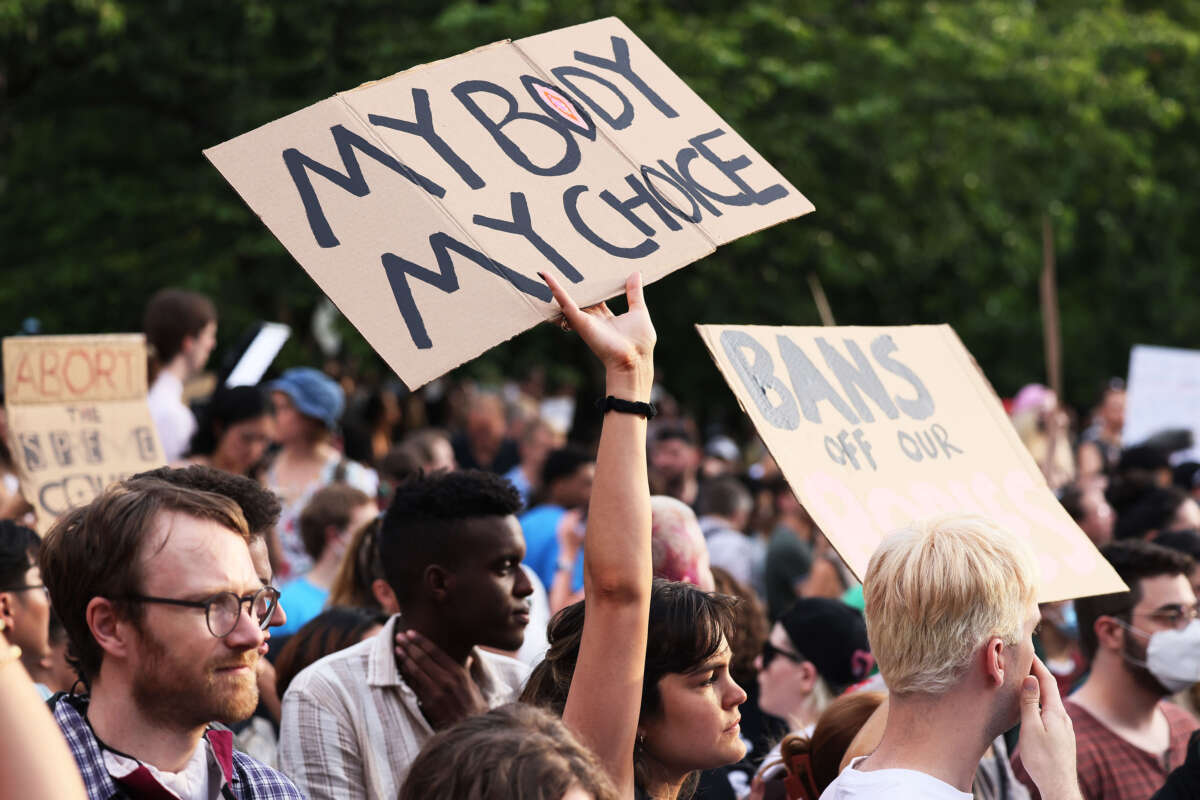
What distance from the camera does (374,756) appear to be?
344 centimetres

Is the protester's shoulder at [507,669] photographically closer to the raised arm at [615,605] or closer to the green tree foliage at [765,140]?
the raised arm at [615,605]

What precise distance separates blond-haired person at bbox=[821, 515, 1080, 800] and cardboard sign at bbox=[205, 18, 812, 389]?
0.83m

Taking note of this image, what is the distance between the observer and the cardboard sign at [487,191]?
287 cm

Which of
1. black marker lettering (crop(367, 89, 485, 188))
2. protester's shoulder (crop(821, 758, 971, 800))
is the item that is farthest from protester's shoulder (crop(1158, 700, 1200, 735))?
black marker lettering (crop(367, 89, 485, 188))

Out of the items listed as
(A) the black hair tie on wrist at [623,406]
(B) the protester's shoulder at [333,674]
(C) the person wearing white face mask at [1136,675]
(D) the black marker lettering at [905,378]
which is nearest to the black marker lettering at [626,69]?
(D) the black marker lettering at [905,378]

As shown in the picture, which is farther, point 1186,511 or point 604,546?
point 1186,511

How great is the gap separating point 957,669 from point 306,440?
185 inches

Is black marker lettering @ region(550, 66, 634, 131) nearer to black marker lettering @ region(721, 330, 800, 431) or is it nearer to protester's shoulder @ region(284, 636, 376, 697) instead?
black marker lettering @ region(721, 330, 800, 431)

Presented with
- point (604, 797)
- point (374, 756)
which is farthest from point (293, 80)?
point (604, 797)

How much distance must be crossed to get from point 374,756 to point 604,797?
4.79 feet

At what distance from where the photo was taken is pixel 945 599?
8.63 feet

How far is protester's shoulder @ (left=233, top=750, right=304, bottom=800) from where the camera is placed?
9.10 feet

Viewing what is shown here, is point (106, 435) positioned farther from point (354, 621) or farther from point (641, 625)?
point (641, 625)

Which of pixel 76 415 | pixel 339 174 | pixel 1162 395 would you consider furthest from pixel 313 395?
pixel 1162 395
